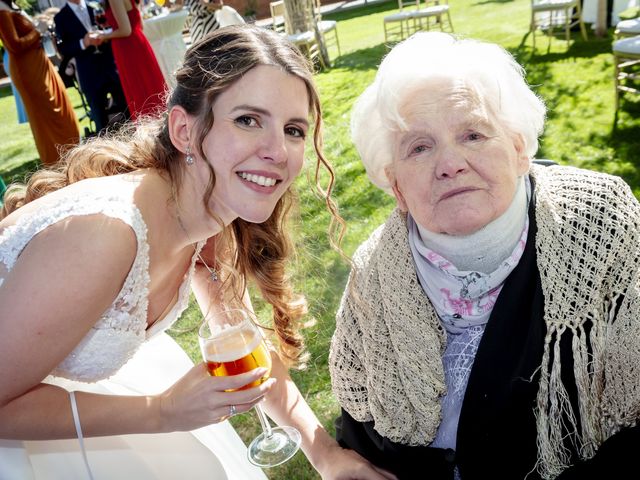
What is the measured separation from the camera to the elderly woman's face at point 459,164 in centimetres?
188

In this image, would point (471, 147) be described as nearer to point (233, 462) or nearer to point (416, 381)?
point (416, 381)

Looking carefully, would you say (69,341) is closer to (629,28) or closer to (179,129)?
(179,129)

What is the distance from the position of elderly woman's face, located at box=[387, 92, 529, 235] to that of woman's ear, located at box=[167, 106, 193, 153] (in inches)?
32.6

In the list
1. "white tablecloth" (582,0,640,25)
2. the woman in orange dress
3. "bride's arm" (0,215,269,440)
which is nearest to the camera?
"bride's arm" (0,215,269,440)

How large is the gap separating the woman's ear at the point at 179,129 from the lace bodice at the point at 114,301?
308 mm

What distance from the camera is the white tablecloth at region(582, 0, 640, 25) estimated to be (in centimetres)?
1079

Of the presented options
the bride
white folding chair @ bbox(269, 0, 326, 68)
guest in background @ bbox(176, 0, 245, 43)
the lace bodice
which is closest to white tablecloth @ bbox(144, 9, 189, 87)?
guest in background @ bbox(176, 0, 245, 43)

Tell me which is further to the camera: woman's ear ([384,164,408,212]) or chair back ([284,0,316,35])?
chair back ([284,0,316,35])

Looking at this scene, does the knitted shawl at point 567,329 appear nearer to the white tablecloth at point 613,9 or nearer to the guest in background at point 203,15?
the guest in background at point 203,15

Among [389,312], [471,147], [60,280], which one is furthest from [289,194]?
[60,280]

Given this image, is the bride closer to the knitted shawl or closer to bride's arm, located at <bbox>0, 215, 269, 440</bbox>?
bride's arm, located at <bbox>0, 215, 269, 440</bbox>

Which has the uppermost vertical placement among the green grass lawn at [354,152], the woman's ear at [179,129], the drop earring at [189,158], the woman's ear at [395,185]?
the woman's ear at [179,129]

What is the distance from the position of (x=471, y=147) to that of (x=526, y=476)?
1133 millimetres

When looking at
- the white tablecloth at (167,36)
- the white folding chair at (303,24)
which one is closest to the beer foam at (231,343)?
the white tablecloth at (167,36)
